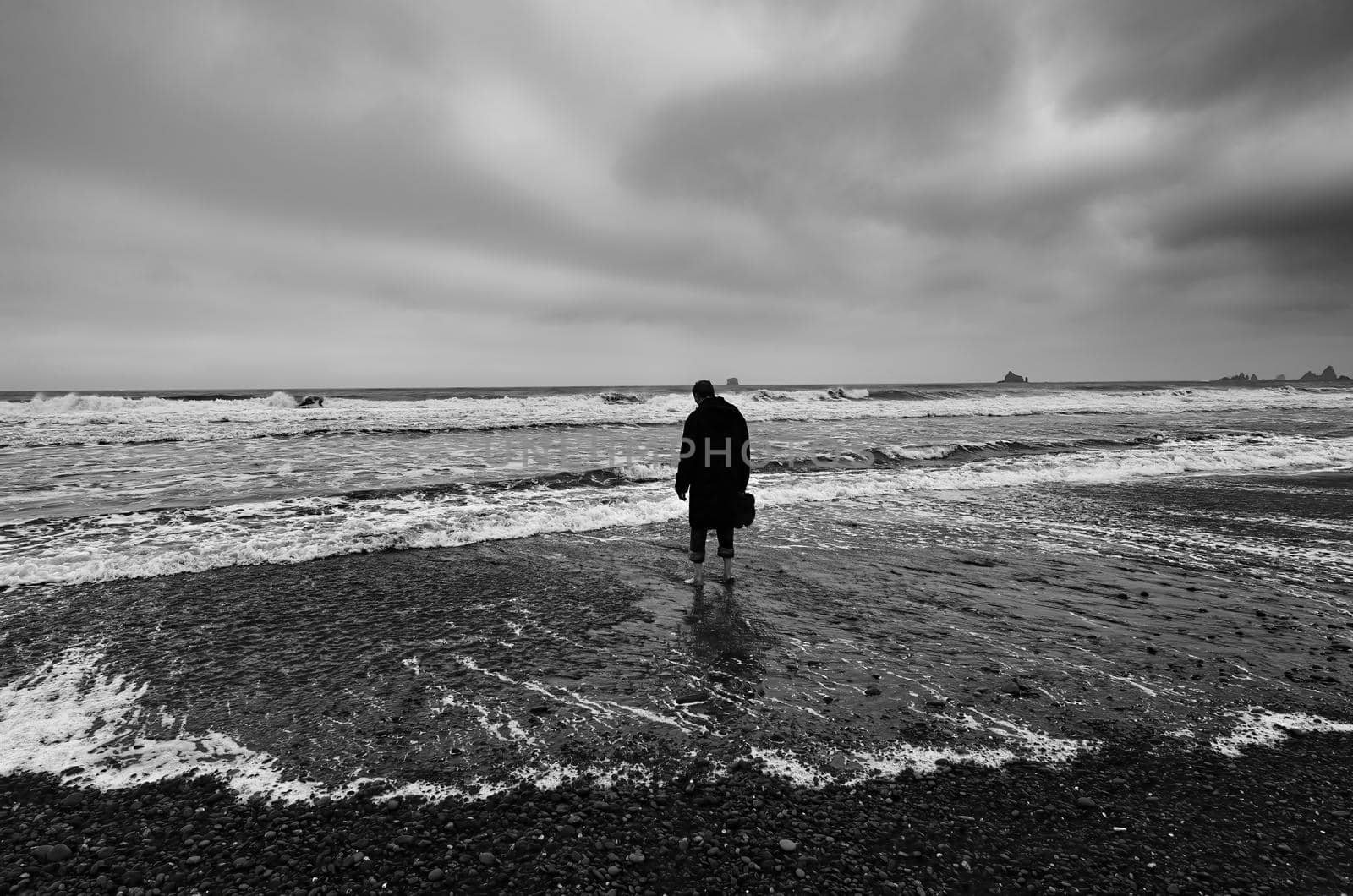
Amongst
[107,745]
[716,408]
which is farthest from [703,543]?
[107,745]

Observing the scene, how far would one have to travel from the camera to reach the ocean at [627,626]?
3.74 m

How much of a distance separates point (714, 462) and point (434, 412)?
34.7 meters

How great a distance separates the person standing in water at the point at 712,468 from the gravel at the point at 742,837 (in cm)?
379

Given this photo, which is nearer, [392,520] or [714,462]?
[714,462]


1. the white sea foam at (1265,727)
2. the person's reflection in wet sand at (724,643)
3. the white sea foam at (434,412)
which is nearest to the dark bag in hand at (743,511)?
the person's reflection in wet sand at (724,643)

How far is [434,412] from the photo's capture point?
37906 mm

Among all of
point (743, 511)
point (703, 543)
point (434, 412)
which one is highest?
point (434, 412)

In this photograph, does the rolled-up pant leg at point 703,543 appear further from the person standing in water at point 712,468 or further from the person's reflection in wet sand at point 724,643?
the person's reflection in wet sand at point 724,643

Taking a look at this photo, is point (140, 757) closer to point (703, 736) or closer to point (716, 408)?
point (703, 736)

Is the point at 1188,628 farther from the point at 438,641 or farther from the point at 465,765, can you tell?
the point at 438,641

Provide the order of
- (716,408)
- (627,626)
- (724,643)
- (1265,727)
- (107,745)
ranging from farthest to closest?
(716,408), (627,626), (724,643), (1265,727), (107,745)

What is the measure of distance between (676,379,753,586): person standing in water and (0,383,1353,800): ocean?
2.18 ft

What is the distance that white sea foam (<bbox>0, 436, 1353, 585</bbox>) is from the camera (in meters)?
7.71

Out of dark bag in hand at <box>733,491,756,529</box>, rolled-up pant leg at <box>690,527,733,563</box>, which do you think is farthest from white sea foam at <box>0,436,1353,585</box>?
dark bag in hand at <box>733,491,756,529</box>
